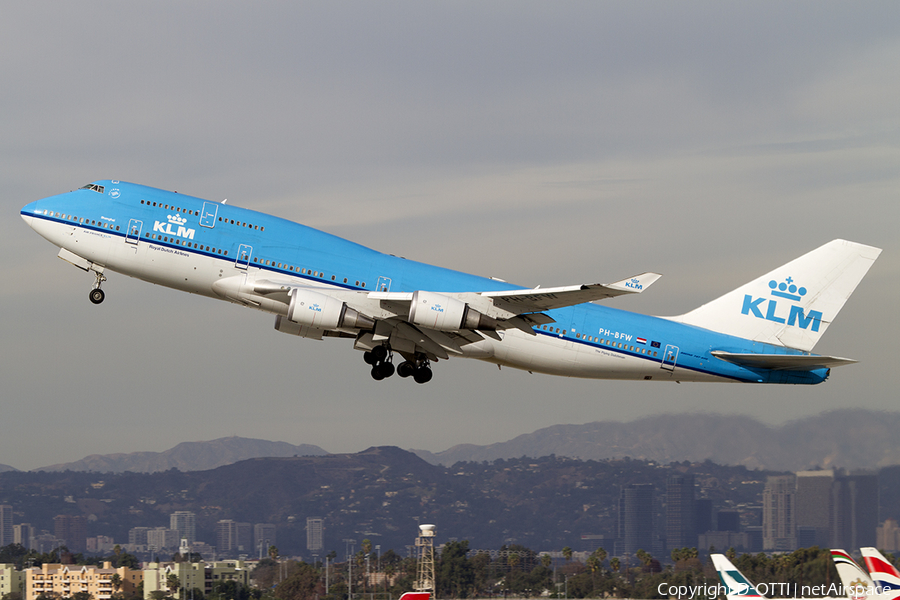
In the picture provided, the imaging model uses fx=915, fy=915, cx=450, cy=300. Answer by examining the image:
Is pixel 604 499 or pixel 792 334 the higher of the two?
pixel 792 334

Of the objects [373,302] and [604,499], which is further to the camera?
[604,499]

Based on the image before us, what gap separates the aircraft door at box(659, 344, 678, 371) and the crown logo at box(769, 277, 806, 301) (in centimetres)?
672

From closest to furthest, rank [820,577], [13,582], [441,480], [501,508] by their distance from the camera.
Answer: [820,577], [13,582], [501,508], [441,480]

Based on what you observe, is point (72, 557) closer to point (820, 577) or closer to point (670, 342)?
point (820, 577)

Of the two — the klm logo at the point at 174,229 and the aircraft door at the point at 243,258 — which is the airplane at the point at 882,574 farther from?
the klm logo at the point at 174,229

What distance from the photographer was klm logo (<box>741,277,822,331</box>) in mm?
40844

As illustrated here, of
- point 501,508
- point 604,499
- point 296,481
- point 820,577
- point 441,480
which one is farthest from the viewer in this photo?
point 296,481

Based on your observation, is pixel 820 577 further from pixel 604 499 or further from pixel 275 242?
pixel 604 499

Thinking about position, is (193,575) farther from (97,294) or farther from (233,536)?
Answer: (233,536)

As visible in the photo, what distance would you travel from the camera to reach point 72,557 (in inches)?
3999

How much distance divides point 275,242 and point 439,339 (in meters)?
7.33

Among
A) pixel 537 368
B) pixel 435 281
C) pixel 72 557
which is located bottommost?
pixel 72 557

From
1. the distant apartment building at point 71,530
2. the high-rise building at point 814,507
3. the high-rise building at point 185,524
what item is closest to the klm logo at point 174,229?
the high-rise building at point 814,507

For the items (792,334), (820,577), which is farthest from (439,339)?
(820,577)
